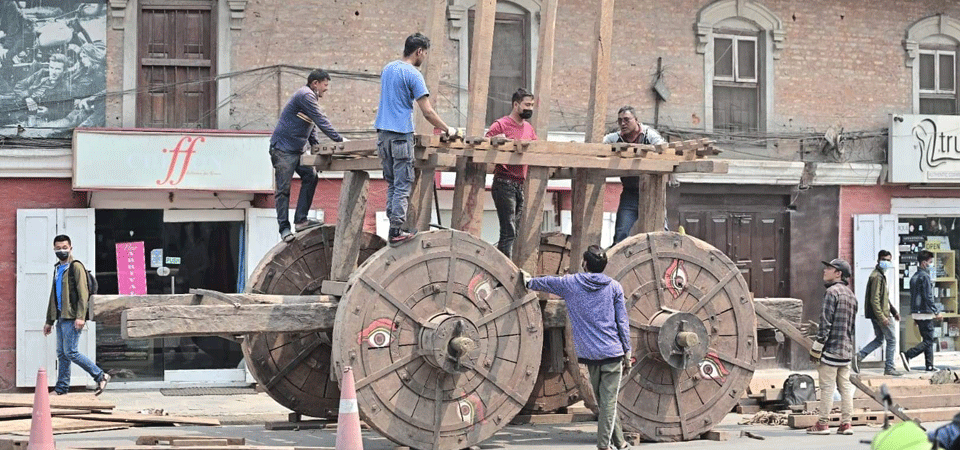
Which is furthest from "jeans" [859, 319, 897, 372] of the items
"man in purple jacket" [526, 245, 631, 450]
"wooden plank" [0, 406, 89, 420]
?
"wooden plank" [0, 406, 89, 420]

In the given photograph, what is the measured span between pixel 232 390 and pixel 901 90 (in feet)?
38.6

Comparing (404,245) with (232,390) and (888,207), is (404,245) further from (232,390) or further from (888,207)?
(888,207)

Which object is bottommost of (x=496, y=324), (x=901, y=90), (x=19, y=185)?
(x=496, y=324)

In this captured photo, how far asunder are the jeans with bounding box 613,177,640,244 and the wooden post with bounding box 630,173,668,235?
0.64m

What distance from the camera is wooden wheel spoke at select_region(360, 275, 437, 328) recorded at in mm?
10672

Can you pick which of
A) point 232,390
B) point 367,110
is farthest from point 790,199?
point 232,390

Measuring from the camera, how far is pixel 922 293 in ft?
71.7

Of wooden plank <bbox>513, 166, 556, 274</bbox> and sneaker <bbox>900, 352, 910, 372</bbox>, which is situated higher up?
wooden plank <bbox>513, 166, 556, 274</bbox>

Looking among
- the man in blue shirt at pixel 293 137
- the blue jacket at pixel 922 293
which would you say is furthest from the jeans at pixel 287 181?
the blue jacket at pixel 922 293

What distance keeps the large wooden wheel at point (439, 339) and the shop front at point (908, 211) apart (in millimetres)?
12190

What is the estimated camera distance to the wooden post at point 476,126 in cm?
1159

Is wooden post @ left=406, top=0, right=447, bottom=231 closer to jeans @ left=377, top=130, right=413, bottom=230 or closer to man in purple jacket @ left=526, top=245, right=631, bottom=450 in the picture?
jeans @ left=377, top=130, right=413, bottom=230

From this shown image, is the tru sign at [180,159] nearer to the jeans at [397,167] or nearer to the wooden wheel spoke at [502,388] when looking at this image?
the jeans at [397,167]

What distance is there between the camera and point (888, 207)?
74.5ft
